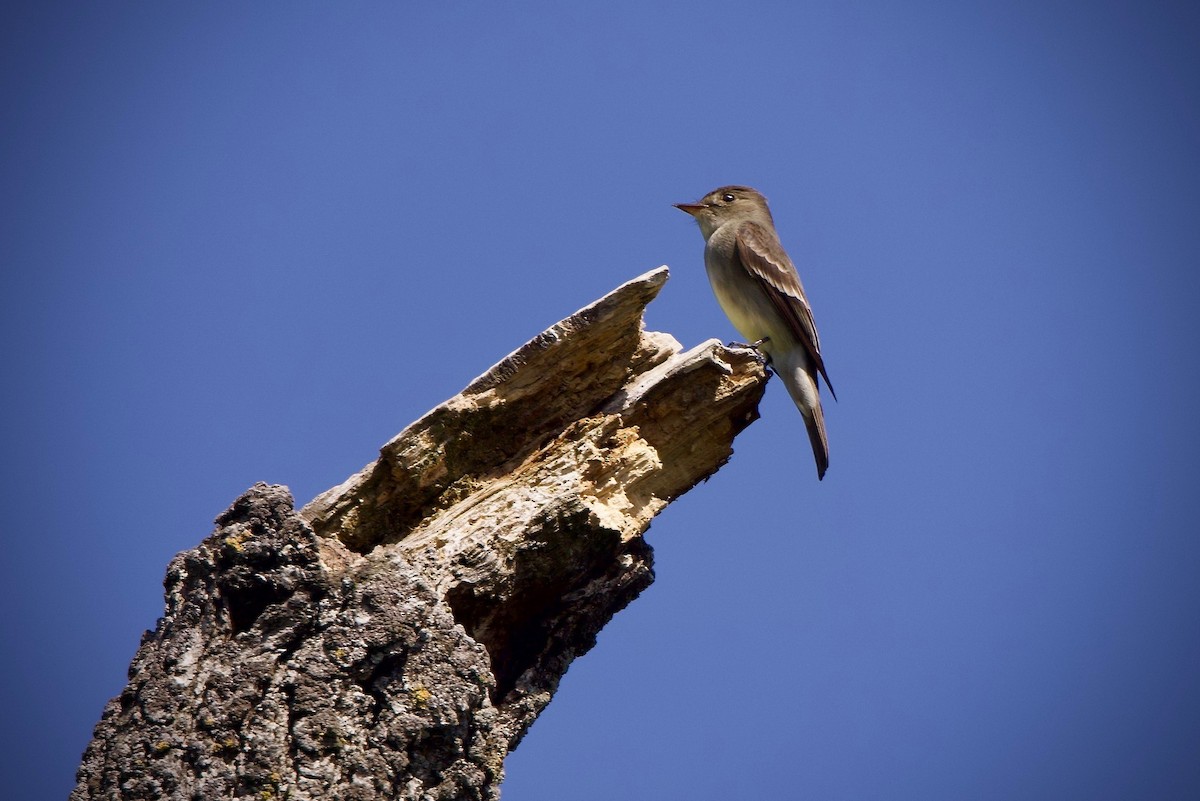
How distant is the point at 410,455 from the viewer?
18.9 feet

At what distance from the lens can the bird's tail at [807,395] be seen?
29.0ft

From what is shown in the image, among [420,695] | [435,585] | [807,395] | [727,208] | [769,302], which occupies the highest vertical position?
[727,208]

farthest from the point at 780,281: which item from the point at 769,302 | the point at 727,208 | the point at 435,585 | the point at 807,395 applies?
the point at 435,585

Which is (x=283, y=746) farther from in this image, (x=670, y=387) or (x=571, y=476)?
(x=670, y=387)

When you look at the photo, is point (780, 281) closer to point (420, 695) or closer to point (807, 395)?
point (807, 395)

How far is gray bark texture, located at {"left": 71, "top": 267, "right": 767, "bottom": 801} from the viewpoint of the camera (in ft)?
14.6

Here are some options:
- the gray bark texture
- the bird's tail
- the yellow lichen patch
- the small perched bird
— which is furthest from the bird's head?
the yellow lichen patch

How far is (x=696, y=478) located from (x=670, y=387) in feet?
1.87

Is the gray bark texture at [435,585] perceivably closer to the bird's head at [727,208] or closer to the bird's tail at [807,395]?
the bird's tail at [807,395]

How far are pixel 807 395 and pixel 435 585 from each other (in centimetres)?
479

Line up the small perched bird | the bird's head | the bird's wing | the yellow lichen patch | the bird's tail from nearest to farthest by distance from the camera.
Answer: the yellow lichen patch < the bird's tail < the small perched bird < the bird's wing < the bird's head

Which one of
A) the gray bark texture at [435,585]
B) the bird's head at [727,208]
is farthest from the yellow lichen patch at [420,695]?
the bird's head at [727,208]

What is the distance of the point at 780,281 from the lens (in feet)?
32.3

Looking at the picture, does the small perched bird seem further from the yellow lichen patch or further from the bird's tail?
the yellow lichen patch
